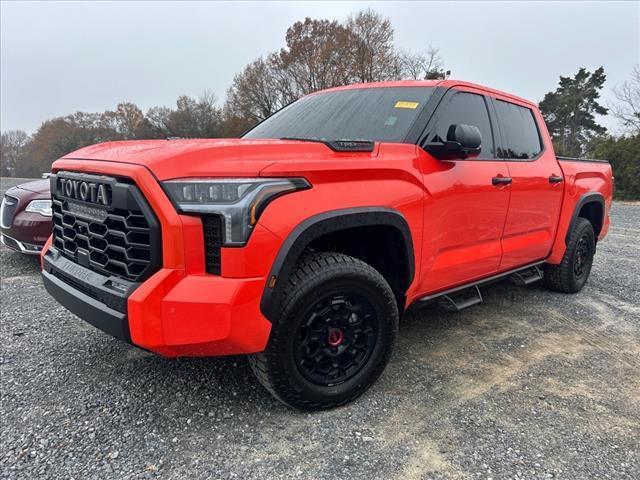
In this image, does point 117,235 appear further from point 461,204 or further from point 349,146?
point 461,204

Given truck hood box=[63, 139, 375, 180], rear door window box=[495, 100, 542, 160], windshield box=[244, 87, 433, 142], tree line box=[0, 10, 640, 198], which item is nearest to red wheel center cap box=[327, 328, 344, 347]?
truck hood box=[63, 139, 375, 180]

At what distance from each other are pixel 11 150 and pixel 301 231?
57513mm

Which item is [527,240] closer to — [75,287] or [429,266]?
[429,266]

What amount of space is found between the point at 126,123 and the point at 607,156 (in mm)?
49628

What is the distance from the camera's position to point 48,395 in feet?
8.48

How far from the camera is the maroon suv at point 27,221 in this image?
16.4 ft

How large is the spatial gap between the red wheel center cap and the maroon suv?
3979mm

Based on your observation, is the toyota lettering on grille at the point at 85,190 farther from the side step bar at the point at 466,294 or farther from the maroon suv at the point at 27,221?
the maroon suv at the point at 27,221

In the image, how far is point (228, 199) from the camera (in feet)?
6.54

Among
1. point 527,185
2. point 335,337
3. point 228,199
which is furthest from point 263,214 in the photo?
point 527,185

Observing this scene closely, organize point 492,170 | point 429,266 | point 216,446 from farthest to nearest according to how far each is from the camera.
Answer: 1. point 492,170
2. point 429,266
3. point 216,446

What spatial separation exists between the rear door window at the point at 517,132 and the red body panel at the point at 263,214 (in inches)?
19.9

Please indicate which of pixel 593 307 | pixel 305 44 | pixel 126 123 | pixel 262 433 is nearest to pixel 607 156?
pixel 593 307

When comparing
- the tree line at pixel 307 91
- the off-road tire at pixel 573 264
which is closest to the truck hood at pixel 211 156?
the off-road tire at pixel 573 264
